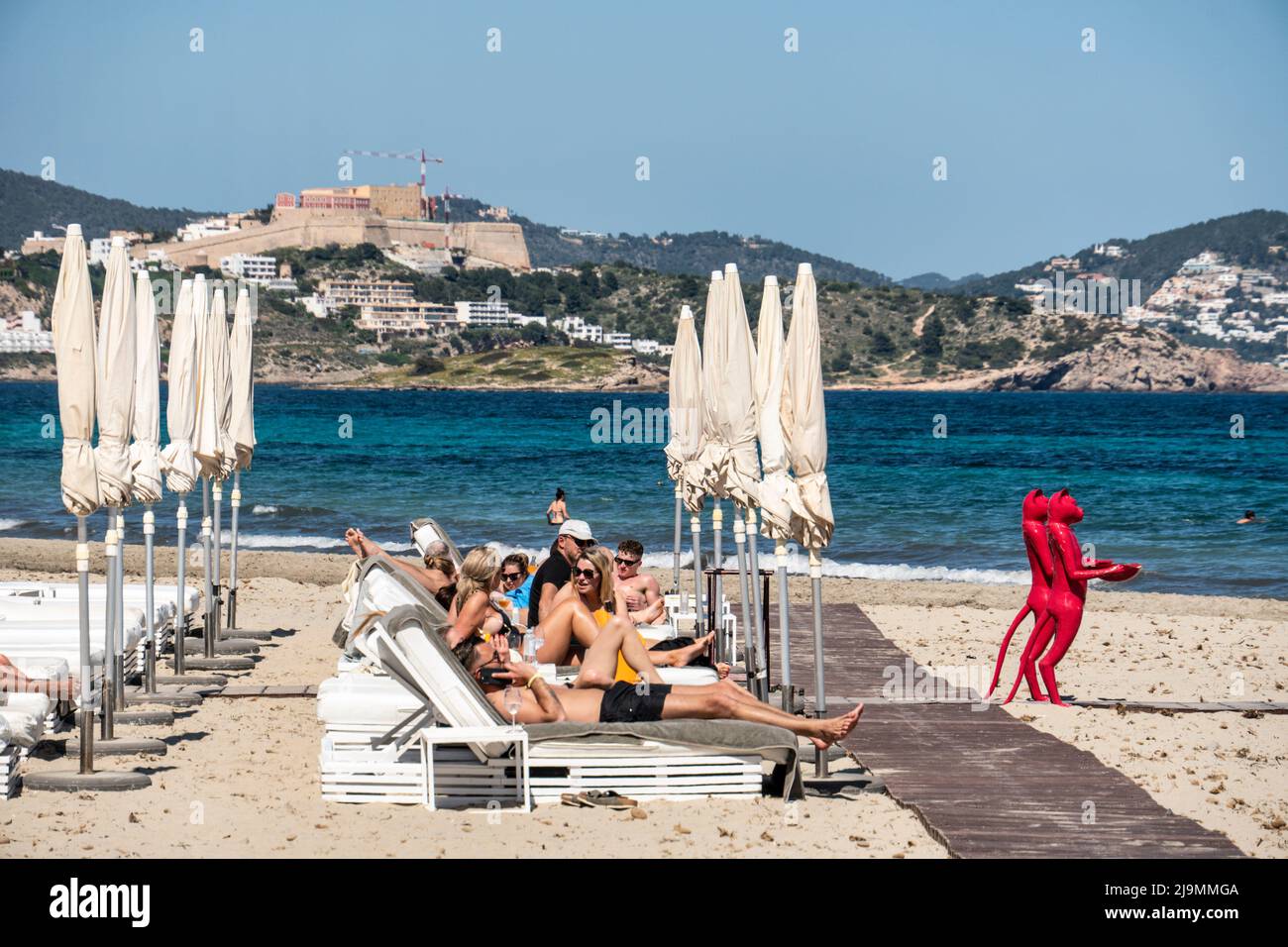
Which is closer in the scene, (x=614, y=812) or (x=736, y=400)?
(x=614, y=812)

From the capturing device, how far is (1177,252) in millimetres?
172500

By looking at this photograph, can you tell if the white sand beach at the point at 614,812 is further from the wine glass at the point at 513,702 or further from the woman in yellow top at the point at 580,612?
the woman in yellow top at the point at 580,612

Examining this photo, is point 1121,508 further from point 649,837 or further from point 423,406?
point 423,406

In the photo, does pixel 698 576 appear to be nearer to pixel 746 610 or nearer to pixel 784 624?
pixel 746 610

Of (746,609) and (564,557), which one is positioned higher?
(564,557)

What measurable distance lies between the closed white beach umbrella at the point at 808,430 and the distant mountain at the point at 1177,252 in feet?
493

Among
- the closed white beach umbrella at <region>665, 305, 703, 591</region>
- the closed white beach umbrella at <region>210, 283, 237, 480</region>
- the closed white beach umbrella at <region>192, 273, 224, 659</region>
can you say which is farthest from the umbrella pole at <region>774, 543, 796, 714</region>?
the closed white beach umbrella at <region>210, 283, 237, 480</region>

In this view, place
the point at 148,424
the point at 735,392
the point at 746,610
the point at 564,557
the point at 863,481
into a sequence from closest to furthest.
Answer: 1. the point at 148,424
2. the point at 735,392
3. the point at 746,610
4. the point at 564,557
5. the point at 863,481

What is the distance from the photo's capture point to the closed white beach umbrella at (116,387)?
322 inches

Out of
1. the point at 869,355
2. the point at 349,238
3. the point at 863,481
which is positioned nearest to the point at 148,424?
the point at 863,481

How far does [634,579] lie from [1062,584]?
2.94 meters

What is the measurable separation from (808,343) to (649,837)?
2663 millimetres

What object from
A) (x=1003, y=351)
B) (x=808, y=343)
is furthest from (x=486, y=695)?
(x=1003, y=351)

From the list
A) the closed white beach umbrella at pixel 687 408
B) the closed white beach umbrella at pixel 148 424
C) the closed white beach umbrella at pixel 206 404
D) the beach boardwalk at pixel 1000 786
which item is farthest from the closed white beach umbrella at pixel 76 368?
the closed white beach umbrella at pixel 687 408
